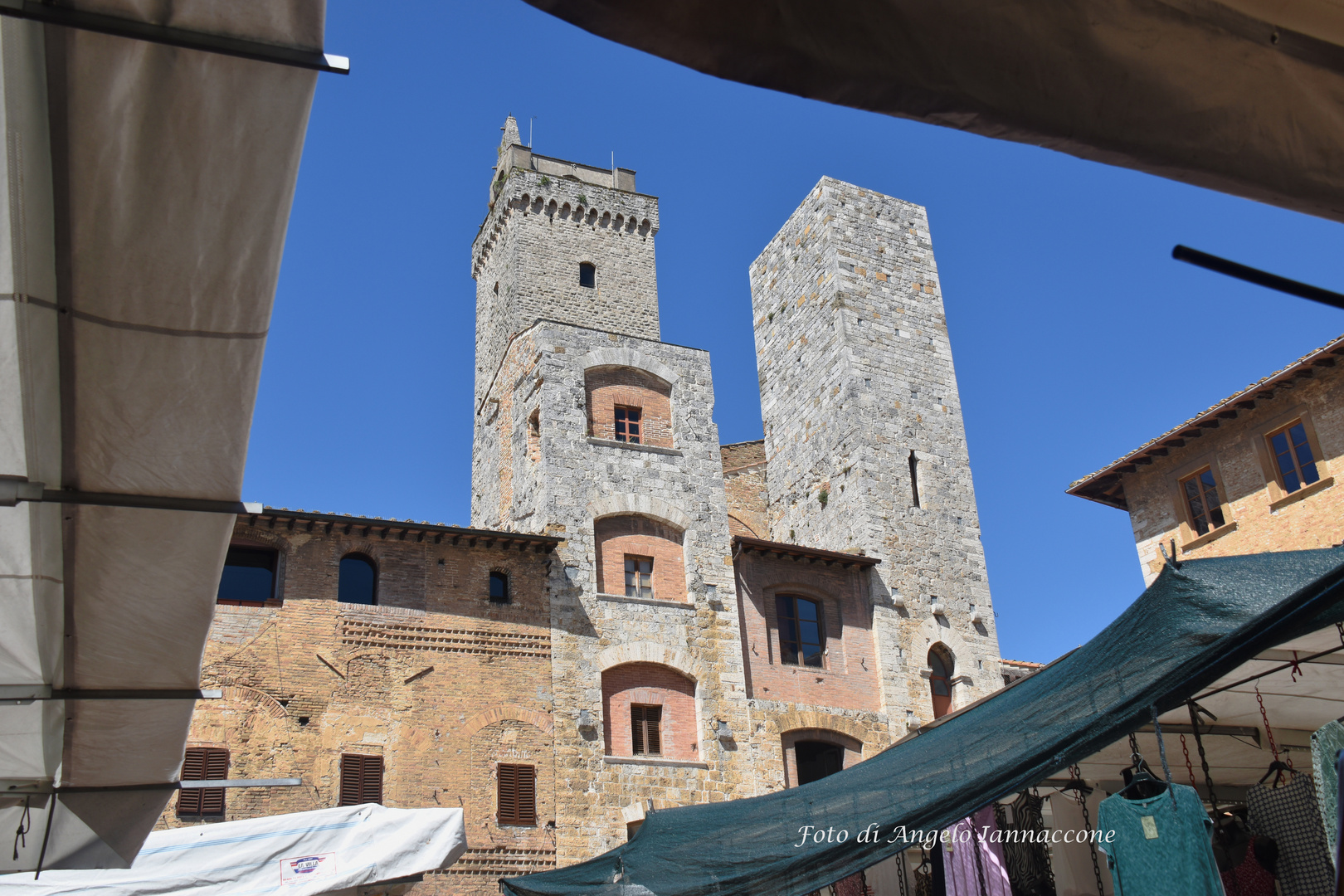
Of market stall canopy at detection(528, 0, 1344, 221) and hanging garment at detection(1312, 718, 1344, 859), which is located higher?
market stall canopy at detection(528, 0, 1344, 221)

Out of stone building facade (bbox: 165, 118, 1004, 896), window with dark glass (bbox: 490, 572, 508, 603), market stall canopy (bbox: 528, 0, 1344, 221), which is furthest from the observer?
window with dark glass (bbox: 490, 572, 508, 603)

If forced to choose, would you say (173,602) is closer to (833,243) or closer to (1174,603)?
(1174,603)

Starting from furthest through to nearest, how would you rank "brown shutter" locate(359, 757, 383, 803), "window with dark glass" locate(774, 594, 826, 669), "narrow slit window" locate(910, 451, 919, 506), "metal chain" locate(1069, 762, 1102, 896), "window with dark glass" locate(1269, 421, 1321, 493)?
"narrow slit window" locate(910, 451, 919, 506) → "window with dark glass" locate(774, 594, 826, 669) → "window with dark glass" locate(1269, 421, 1321, 493) → "brown shutter" locate(359, 757, 383, 803) → "metal chain" locate(1069, 762, 1102, 896)

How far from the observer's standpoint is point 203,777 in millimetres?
16172

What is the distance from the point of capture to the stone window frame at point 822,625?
22.2 meters

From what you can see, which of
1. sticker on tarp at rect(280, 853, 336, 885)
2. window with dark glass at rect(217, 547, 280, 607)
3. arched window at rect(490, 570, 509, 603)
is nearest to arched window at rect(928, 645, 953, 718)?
arched window at rect(490, 570, 509, 603)

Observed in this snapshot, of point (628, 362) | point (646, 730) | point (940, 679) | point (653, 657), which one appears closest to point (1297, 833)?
point (646, 730)

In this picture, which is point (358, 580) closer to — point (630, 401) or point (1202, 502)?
point (630, 401)

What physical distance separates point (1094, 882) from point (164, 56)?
919cm

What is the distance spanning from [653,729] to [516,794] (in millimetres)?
3070

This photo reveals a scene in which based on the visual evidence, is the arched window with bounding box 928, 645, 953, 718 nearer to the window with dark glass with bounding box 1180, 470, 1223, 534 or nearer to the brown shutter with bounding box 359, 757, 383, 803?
the window with dark glass with bounding box 1180, 470, 1223, 534

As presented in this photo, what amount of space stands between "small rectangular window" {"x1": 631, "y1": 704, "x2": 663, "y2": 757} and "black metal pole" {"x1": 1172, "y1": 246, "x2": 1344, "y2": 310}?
1874cm

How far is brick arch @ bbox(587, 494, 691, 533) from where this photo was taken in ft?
71.4

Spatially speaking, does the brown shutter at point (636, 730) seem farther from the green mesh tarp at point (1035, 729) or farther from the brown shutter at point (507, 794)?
the green mesh tarp at point (1035, 729)
